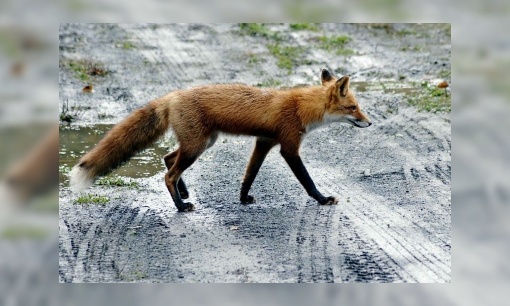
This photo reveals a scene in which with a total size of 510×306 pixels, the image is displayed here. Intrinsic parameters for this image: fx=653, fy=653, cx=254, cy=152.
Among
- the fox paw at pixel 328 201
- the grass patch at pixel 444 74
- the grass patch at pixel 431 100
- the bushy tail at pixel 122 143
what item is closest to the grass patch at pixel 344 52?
the grass patch at pixel 444 74

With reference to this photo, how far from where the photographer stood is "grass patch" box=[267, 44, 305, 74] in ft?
38.4

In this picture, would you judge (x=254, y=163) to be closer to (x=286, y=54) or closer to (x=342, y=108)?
(x=342, y=108)

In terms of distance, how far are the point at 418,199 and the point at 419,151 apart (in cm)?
155

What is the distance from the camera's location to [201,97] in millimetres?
6621

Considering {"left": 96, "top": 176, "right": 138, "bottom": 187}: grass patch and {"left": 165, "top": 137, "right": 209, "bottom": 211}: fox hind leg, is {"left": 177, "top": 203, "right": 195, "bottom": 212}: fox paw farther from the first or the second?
{"left": 96, "top": 176, "right": 138, "bottom": 187}: grass patch

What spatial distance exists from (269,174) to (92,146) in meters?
2.40

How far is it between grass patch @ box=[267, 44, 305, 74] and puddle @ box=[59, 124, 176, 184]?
361 centimetres

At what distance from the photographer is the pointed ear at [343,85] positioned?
262 inches

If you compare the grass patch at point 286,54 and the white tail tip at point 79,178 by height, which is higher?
the grass patch at point 286,54

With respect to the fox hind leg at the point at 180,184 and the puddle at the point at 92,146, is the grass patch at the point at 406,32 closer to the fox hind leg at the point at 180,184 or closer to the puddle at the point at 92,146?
the puddle at the point at 92,146

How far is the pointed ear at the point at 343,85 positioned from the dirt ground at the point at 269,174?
1.15m

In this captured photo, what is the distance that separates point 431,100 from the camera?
33.5ft

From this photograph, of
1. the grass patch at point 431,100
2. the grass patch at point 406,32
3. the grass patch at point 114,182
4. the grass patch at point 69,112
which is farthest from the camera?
the grass patch at point 406,32

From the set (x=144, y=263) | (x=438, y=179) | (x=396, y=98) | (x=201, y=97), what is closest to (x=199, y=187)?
(x=201, y=97)
